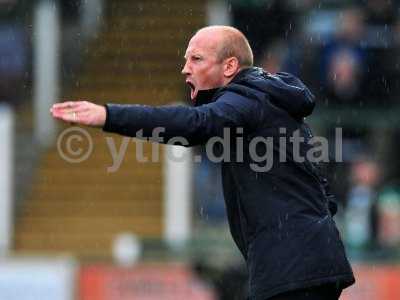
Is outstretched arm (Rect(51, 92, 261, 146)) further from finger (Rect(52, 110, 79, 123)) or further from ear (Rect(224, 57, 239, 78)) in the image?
ear (Rect(224, 57, 239, 78))

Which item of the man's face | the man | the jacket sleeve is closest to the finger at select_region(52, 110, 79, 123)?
the jacket sleeve

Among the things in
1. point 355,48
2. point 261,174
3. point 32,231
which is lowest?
point 32,231

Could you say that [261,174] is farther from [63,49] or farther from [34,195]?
[63,49]

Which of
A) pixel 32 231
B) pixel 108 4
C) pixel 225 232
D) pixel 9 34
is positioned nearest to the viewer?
pixel 225 232

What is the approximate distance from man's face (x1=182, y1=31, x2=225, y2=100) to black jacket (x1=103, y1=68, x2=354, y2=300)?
2.3 inches

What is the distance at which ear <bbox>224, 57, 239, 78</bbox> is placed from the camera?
19.5 feet

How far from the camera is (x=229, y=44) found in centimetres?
594

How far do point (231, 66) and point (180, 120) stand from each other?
23.1 inches

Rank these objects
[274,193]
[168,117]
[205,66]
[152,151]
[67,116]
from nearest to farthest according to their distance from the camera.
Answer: [67,116] → [168,117] → [274,193] → [205,66] → [152,151]

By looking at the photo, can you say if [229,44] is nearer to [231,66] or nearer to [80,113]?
[231,66]

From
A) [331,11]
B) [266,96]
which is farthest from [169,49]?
[266,96]

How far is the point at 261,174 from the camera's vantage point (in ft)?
18.9

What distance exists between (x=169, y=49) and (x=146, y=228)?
3.01 metres

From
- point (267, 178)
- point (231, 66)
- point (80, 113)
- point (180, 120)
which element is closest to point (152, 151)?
point (231, 66)
